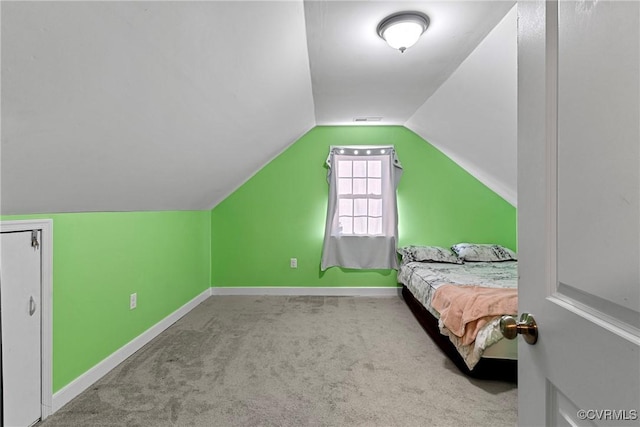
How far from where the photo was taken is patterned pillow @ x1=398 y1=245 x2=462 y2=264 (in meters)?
3.75

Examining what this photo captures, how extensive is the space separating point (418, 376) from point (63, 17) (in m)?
2.42

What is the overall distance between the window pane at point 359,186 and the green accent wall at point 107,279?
212cm

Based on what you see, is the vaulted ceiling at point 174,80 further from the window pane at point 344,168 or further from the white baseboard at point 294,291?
the white baseboard at point 294,291

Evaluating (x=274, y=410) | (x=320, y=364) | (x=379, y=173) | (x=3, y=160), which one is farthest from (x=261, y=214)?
(x=3, y=160)

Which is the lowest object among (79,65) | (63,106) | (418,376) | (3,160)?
(418,376)

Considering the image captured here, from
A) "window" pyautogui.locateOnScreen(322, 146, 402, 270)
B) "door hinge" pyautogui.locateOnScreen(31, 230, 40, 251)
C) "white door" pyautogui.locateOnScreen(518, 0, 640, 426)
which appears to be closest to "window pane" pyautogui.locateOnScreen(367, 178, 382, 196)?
"window" pyautogui.locateOnScreen(322, 146, 402, 270)

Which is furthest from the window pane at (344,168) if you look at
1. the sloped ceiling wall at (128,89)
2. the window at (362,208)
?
the sloped ceiling wall at (128,89)

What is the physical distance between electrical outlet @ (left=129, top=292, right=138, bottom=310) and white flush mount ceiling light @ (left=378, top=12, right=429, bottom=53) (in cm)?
254

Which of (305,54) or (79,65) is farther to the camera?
(305,54)

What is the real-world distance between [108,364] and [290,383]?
1.23 meters

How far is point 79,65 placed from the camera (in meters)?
1.02

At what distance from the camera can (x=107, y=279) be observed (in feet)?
7.13

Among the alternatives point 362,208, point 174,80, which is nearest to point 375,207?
point 362,208

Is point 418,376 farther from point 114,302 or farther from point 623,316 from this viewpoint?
point 114,302
